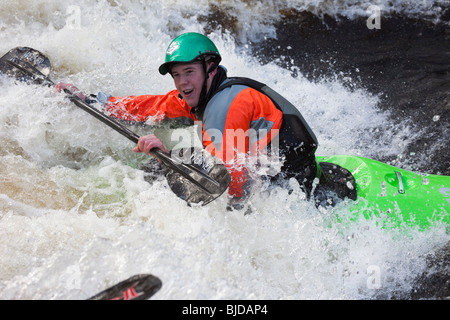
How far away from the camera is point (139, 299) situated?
2154 millimetres

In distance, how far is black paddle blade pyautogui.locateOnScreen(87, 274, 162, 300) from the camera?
2.15 meters

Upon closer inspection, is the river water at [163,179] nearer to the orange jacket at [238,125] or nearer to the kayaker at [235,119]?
the kayaker at [235,119]

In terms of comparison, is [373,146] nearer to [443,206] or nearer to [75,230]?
[443,206]

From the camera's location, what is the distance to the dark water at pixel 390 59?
4.46m

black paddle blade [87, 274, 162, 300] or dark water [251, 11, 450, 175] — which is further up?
dark water [251, 11, 450, 175]

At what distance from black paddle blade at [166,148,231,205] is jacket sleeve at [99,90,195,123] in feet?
1.22

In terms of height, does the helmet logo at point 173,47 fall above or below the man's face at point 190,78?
above

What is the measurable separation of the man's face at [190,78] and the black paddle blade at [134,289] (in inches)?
45.4

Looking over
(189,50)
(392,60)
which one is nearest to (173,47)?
Answer: (189,50)

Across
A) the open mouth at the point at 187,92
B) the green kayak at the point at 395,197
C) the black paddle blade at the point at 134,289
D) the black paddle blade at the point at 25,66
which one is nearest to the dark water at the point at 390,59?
the green kayak at the point at 395,197

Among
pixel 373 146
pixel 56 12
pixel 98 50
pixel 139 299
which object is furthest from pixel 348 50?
pixel 139 299

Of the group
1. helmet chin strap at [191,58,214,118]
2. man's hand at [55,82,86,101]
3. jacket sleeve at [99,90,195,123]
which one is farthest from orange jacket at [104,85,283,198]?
man's hand at [55,82,86,101]

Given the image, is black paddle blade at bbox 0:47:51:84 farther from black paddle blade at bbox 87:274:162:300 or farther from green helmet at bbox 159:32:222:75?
black paddle blade at bbox 87:274:162:300

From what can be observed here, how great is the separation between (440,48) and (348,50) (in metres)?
1.08
